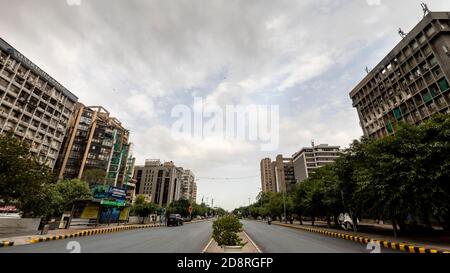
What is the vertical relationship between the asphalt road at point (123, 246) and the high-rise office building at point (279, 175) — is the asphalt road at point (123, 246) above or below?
below

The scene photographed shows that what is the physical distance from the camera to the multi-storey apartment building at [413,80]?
32.4 metres

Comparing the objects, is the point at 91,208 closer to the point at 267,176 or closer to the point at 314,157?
the point at 314,157

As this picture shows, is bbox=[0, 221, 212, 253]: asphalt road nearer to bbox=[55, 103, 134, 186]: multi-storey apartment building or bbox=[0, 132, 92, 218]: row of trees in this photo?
bbox=[0, 132, 92, 218]: row of trees

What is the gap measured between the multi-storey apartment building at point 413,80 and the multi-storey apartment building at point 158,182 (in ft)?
332

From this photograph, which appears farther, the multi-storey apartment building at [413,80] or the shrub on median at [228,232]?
the multi-storey apartment building at [413,80]

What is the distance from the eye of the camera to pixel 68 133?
213 feet

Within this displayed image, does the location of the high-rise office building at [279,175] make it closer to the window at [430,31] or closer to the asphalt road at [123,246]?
the window at [430,31]

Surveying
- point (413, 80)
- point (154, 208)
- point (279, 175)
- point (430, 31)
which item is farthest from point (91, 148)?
point (279, 175)

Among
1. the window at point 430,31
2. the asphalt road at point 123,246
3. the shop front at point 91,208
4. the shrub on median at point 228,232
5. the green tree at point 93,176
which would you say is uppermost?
the window at point 430,31

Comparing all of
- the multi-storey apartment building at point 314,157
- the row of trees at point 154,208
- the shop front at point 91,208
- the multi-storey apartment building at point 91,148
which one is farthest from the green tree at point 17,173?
the multi-storey apartment building at point 314,157

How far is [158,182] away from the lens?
4823 inches

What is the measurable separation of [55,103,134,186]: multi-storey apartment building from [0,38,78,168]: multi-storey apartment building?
23.8 ft
